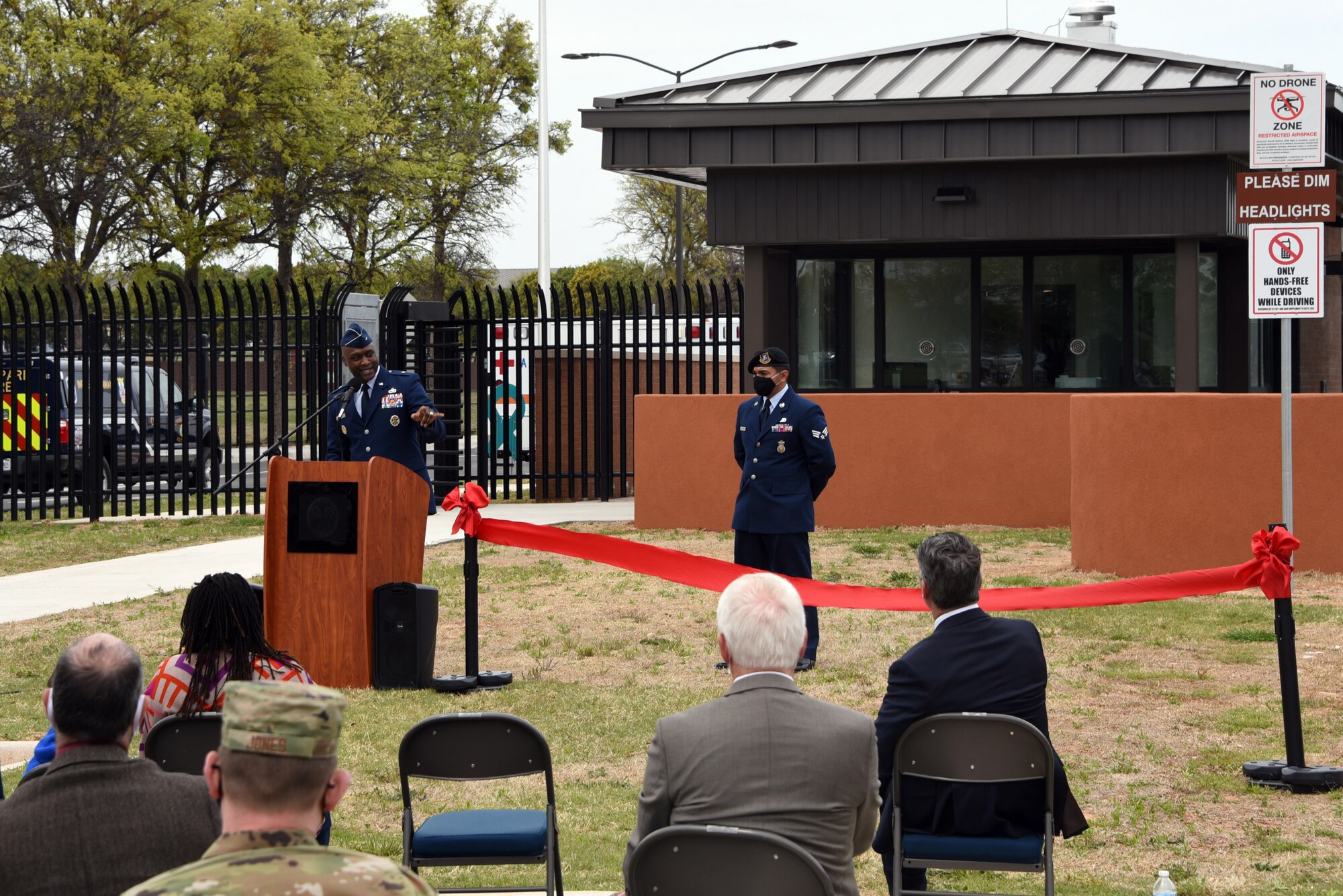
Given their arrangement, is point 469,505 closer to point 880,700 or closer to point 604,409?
point 880,700

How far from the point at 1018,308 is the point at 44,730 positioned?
12126mm

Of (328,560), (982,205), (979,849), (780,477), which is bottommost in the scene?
(979,849)

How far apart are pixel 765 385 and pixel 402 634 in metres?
2.55

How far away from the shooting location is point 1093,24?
2075cm

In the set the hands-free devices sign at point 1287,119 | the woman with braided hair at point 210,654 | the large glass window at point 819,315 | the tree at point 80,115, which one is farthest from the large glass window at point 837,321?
the tree at point 80,115

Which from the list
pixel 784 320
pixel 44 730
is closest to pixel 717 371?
pixel 784 320

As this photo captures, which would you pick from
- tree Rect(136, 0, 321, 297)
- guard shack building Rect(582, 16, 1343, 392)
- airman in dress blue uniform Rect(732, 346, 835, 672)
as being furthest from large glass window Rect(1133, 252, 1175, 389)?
tree Rect(136, 0, 321, 297)

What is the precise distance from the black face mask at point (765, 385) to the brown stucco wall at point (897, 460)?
21.7ft

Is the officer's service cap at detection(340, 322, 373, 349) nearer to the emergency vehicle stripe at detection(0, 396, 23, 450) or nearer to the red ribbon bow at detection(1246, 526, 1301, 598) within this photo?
the red ribbon bow at detection(1246, 526, 1301, 598)

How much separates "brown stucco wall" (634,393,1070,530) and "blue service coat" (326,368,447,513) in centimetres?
652

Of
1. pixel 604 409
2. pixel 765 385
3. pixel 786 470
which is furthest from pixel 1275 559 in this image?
pixel 604 409

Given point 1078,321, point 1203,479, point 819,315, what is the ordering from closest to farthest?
point 1203,479 < point 1078,321 < point 819,315

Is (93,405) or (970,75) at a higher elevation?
(970,75)

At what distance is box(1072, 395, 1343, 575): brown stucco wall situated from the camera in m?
11.8
